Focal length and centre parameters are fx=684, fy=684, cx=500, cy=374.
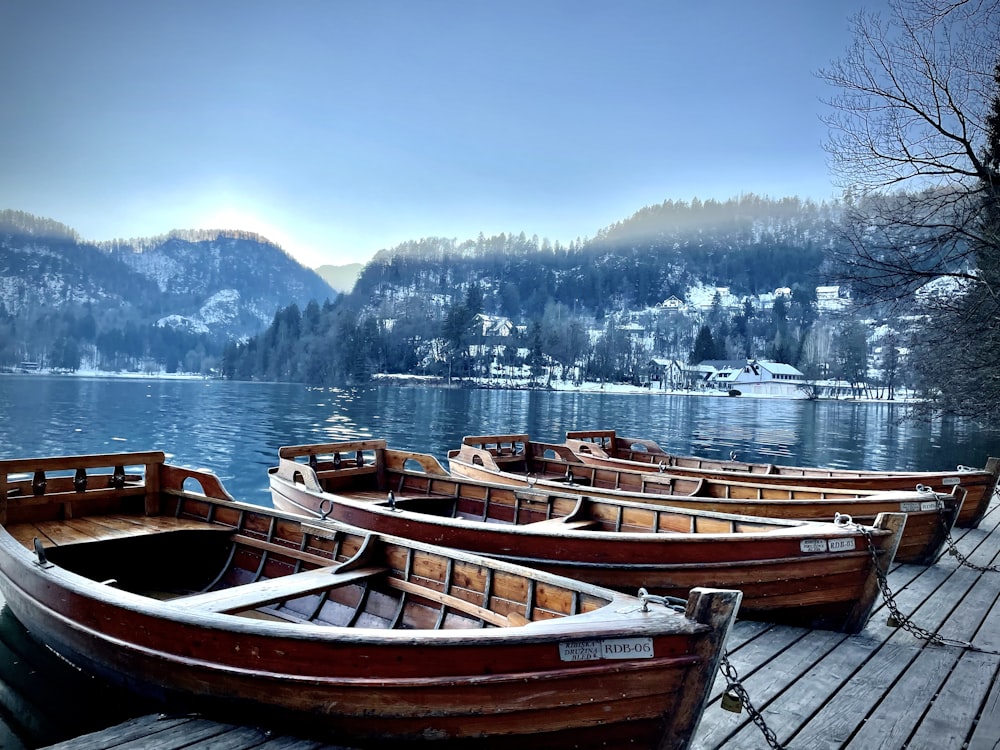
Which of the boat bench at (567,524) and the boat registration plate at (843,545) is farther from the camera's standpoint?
the boat bench at (567,524)

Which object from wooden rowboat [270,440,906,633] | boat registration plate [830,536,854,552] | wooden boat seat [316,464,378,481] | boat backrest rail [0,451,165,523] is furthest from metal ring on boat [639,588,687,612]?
wooden boat seat [316,464,378,481]

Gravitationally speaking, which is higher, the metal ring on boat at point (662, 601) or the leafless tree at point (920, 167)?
the leafless tree at point (920, 167)

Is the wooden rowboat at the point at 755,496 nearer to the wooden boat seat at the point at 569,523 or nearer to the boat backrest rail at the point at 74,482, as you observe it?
the wooden boat seat at the point at 569,523

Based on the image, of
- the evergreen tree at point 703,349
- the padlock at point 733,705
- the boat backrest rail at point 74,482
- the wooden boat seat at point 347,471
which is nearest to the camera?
the padlock at point 733,705

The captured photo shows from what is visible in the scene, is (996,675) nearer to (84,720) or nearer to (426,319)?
(84,720)

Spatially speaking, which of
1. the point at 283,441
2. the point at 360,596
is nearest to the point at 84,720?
the point at 360,596

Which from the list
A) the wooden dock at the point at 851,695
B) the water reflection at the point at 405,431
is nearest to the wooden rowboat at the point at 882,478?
the wooden dock at the point at 851,695

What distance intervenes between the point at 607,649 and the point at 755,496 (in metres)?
7.21

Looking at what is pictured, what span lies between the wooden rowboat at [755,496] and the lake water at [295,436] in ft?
20.4

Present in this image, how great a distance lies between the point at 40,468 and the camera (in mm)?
8242

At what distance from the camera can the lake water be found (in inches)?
267

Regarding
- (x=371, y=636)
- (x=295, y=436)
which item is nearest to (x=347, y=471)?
(x=371, y=636)

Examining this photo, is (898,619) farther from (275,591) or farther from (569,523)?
(275,591)

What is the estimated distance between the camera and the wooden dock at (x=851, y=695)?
15.1 ft
